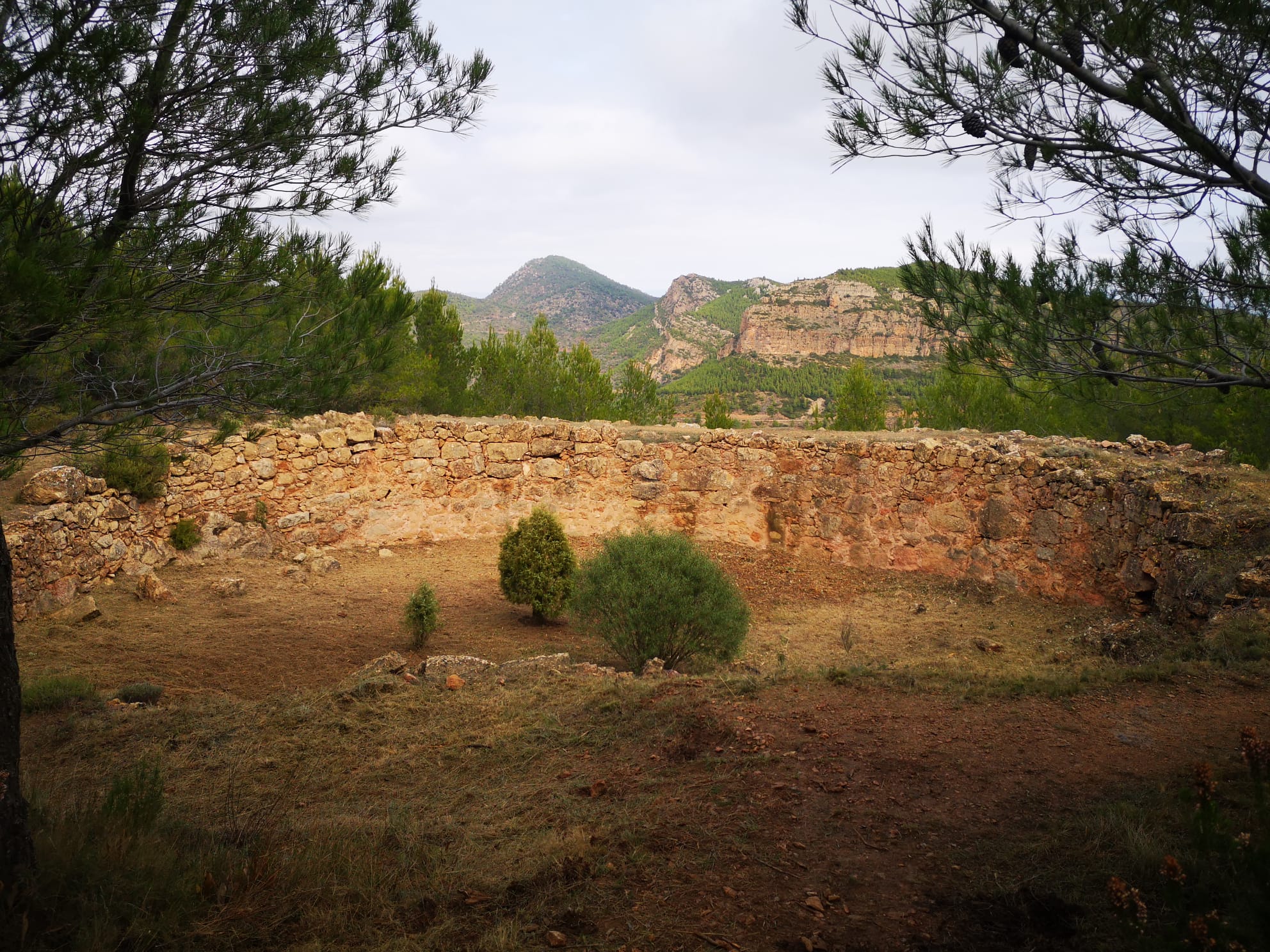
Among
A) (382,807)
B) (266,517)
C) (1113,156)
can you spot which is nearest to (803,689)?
(382,807)

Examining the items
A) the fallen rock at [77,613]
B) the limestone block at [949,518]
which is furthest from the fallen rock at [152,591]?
the limestone block at [949,518]

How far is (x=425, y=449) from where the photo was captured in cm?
1273

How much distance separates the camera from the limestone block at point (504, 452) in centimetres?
1305

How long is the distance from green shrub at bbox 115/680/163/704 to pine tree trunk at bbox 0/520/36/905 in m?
3.06

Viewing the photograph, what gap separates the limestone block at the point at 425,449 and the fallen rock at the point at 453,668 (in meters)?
6.59

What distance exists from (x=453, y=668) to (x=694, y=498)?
7.18 meters

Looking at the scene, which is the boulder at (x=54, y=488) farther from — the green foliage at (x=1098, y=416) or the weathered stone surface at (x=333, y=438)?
the green foliage at (x=1098, y=416)

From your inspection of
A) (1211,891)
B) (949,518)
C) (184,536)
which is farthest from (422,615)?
(949,518)

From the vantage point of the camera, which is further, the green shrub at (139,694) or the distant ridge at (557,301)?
the distant ridge at (557,301)

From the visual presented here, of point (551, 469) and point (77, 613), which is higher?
point (551, 469)

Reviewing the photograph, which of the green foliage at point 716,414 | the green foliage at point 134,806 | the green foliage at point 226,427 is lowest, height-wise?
the green foliage at point 134,806

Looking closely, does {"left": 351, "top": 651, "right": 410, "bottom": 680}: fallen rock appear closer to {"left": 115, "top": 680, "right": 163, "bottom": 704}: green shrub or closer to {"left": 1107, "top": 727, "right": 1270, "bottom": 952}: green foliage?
{"left": 115, "top": 680, "right": 163, "bottom": 704}: green shrub

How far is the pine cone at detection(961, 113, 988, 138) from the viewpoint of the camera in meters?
3.98

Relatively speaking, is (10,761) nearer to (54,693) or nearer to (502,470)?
(54,693)
